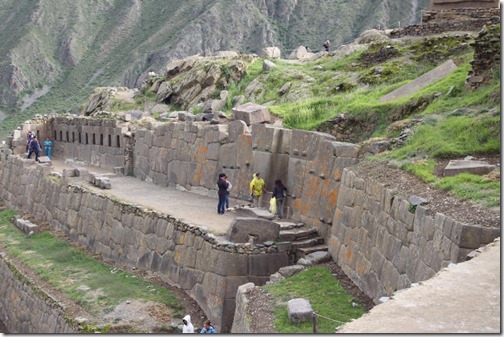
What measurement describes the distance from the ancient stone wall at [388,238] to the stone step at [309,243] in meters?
0.77

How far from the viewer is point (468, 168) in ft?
44.7

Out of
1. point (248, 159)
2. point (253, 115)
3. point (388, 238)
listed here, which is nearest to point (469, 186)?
point (388, 238)

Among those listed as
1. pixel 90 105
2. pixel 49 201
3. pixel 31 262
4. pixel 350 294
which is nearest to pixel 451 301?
pixel 350 294

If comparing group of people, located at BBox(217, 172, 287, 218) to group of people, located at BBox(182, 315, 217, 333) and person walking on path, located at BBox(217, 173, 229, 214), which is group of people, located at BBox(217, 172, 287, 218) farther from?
group of people, located at BBox(182, 315, 217, 333)

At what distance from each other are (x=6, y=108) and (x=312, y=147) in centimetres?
6914

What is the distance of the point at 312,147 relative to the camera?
1920 cm

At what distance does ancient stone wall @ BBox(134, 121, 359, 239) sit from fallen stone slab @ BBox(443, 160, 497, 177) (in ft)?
11.9

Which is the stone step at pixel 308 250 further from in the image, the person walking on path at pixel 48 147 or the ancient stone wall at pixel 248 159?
the person walking on path at pixel 48 147

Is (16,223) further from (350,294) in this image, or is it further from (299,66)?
(350,294)

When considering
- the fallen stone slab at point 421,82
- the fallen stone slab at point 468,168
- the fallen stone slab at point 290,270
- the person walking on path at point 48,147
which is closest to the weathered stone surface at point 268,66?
the person walking on path at point 48,147

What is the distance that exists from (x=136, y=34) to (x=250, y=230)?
74.4 meters

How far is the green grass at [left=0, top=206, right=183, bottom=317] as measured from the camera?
18047mm

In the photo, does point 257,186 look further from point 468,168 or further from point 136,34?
point 136,34

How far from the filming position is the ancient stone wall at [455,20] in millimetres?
30438
